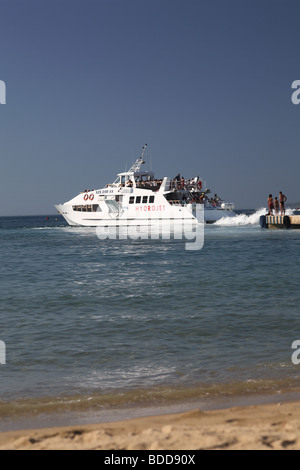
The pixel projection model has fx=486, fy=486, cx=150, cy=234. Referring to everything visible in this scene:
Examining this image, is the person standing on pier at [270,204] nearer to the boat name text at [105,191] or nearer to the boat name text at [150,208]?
the boat name text at [150,208]

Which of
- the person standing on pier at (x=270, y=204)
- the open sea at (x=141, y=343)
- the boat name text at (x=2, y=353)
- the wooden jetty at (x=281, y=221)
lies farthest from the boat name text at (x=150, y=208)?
the boat name text at (x=2, y=353)

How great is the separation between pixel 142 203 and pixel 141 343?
4126 cm

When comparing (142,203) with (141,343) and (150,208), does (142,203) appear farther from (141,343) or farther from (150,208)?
(141,343)

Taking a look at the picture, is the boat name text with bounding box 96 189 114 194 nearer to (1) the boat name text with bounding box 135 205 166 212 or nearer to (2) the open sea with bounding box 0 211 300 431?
(1) the boat name text with bounding box 135 205 166 212

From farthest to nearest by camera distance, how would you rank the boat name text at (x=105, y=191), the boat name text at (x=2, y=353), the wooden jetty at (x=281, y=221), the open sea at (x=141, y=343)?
the boat name text at (x=105, y=191)
the wooden jetty at (x=281, y=221)
the boat name text at (x=2, y=353)
the open sea at (x=141, y=343)

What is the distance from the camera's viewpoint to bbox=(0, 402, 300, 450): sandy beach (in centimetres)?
372

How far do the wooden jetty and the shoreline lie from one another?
36456 millimetres

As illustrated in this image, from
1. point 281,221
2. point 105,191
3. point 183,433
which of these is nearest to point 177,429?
point 183,433

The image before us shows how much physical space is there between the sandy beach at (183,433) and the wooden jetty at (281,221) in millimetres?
36870

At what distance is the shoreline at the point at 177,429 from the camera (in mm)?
3752

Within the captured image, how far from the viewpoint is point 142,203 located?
159 feet

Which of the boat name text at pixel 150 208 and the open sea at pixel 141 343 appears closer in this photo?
the open sea at pixel 141 343
